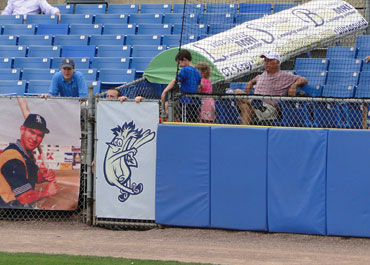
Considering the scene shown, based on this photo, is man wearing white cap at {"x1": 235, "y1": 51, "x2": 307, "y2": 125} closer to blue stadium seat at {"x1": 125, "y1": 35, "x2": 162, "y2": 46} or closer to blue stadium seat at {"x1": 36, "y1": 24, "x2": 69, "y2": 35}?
blue stadium seat at {"x1": 125, "y1": 35, "x2": 162, "y2": 46}

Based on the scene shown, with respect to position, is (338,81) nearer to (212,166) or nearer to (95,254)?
(212,166)

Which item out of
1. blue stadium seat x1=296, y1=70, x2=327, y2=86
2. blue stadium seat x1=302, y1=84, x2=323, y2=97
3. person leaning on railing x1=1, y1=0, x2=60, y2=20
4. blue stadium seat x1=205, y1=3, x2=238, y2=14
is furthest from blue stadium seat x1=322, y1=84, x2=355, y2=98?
person leaning on railing x1=1, y1=0, x2=60, y2=20

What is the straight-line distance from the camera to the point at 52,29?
15625 millimetres

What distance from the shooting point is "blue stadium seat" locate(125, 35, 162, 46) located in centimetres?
1404

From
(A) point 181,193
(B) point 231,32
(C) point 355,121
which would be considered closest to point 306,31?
(B) point 231,32

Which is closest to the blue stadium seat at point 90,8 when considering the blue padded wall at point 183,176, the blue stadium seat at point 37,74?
the blue stadium seat at point 37,74

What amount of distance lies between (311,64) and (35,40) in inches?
251

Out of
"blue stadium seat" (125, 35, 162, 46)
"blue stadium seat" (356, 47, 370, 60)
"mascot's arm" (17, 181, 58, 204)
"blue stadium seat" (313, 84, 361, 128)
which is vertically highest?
"blue stadium seat" (125, 35, 162, 46)

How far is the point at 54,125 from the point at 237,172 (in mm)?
2419

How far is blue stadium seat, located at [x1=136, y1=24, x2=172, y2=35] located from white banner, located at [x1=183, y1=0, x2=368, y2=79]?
2.58m

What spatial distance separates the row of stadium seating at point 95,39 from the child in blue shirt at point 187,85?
397cm

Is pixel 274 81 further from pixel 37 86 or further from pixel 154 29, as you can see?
pixel 154 29

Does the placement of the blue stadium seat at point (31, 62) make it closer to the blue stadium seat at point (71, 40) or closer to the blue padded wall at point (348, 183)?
the blue stadium seat at point (71, 40)

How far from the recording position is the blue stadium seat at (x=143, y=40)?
14.0 m
